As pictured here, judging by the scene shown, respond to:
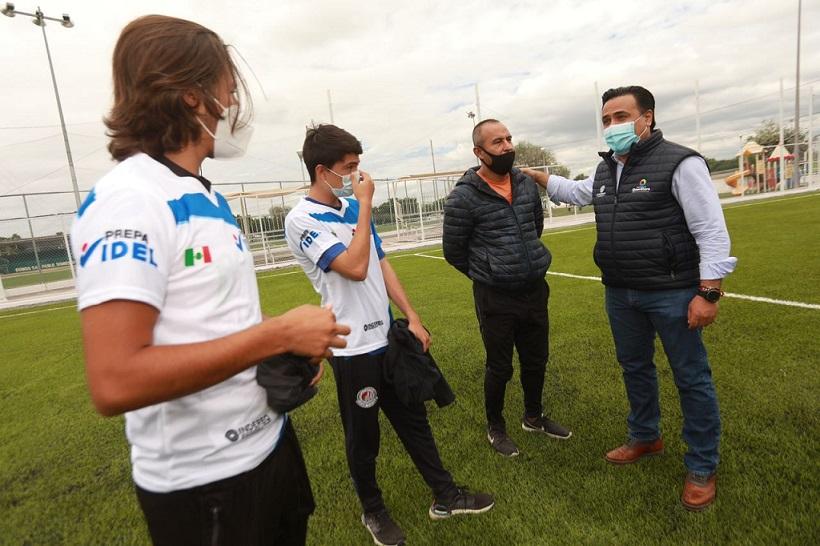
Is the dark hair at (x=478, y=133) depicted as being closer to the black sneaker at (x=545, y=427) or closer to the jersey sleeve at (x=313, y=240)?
the jersey sleeve at (x=313, y=240)

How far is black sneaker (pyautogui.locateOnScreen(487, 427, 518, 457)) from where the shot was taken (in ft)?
10.5

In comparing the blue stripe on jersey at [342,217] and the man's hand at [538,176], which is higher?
the man's hand at [538,176]

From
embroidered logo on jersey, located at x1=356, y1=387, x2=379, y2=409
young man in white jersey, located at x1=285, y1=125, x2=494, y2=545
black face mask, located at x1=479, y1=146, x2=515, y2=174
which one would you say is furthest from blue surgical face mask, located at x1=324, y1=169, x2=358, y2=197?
black face mask, located at x1=479, y1=146, x2=515, y2=174

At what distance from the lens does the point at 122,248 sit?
93cm

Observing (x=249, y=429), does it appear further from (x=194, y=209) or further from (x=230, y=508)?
(x=194, y=209)

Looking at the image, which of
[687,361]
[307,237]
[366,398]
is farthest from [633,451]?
[307,237]

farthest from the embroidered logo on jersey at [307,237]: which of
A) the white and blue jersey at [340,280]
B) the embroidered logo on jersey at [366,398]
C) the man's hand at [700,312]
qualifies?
the man's hand at [700,312]

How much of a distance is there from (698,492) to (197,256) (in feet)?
9.04

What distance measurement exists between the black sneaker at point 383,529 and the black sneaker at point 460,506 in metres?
0.24

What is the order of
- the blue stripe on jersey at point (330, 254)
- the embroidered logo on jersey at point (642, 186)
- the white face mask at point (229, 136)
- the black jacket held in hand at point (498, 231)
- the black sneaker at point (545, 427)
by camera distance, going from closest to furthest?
1. the white face mask at point (229, 136)
2. the blue stripe on jersey at point (330, 254)
3. the embroidered logo on jersey at point (642, 186)
4. the black jacket held in hand at point (498, 231)
5. the black sneaker at point (545, 427)

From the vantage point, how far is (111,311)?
0.90 meters

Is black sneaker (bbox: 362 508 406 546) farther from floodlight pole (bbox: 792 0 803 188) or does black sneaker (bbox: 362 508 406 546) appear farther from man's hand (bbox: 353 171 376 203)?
floodlight pole (bbox: 792 0 803 188)

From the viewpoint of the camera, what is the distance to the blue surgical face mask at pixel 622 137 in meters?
2.66

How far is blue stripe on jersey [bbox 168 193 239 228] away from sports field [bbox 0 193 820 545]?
6.94ft
